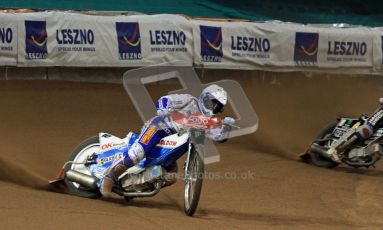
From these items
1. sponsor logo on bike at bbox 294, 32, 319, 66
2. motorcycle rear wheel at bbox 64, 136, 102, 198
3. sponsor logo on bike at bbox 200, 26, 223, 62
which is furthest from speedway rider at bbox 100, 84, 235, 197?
sponsor logo on bike at bbox 294, 32, 319, 66

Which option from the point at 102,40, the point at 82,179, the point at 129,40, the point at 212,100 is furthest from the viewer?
the point at 129,40

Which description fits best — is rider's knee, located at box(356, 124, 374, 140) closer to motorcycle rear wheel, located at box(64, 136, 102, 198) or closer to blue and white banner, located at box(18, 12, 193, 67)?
motorcycle rear wheel, located at box(64, 136, 102, 198)

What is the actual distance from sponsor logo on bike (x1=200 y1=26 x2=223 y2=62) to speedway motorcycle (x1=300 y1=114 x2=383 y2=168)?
13.2ft

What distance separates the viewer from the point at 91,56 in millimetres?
13820

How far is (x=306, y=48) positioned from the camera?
51.9ft

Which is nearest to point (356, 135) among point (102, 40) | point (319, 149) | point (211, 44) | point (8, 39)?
point (319, 149)

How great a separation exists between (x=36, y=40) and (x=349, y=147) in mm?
6147

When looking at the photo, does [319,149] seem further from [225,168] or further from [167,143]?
[167,143]

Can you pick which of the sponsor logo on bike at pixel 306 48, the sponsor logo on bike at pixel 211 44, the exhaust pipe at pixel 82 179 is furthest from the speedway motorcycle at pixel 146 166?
the sponsor logo on bike at pixel 306 48

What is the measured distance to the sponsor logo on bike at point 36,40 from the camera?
516 inches

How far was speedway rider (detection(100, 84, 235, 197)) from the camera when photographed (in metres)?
7.41

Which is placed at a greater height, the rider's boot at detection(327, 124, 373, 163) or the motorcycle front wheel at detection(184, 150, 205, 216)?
the motorcycle front wheel at detection(184, 150, 205, 216)

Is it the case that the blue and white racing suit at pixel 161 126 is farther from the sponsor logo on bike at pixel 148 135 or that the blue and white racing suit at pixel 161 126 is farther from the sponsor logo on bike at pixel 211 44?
the sponsor logo on bike at pixel 211 44

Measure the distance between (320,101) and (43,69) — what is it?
5980 mm
